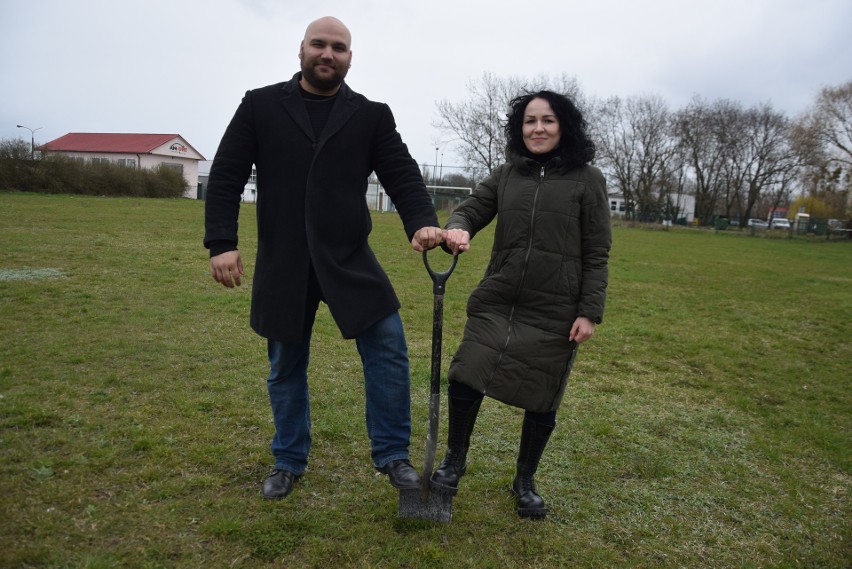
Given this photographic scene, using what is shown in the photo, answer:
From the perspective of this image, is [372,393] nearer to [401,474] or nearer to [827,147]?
[401,474]

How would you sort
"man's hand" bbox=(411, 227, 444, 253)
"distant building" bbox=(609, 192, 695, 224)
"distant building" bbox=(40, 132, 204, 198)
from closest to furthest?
"man's hand" bbox=(411, 227, 444, 253), "distant building" bbox=(609, 192, 695, 224), "distant building" bbox=(40, 132, 204, 198)

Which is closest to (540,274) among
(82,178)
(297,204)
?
(297,204)

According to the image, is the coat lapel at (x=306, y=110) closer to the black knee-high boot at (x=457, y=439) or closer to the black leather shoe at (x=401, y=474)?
the black knee-high boot at (x=457, y=439)

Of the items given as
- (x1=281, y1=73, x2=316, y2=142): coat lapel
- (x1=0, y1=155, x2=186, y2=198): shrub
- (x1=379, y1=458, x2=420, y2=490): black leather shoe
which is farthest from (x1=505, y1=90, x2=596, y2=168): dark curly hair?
(x1=0, y1=155, x2=186, y2=198): shrub

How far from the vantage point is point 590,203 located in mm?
2980

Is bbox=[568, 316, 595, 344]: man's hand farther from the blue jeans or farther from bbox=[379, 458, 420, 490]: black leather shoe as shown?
bbox=[379, 458, 420, 490]: black leather shoe

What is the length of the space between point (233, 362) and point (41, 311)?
2.83 meters

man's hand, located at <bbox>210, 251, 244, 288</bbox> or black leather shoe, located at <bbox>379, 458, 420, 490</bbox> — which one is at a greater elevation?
man's hand, located at <bbox>210, 251, 244, 288</bbox>

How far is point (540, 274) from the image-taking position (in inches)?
118

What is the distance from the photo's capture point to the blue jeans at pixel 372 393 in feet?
10.2

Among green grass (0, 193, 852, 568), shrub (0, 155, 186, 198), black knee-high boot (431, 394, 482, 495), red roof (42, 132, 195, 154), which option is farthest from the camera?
red roof (42, 132, 195, 154)

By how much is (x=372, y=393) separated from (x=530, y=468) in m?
0.87

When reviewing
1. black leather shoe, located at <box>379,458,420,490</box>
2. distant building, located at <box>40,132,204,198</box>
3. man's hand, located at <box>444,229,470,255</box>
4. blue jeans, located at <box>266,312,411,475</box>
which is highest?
distant building, located at <box>40,132,204,198</box>

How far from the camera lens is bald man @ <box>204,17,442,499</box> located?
2998 millimetres
